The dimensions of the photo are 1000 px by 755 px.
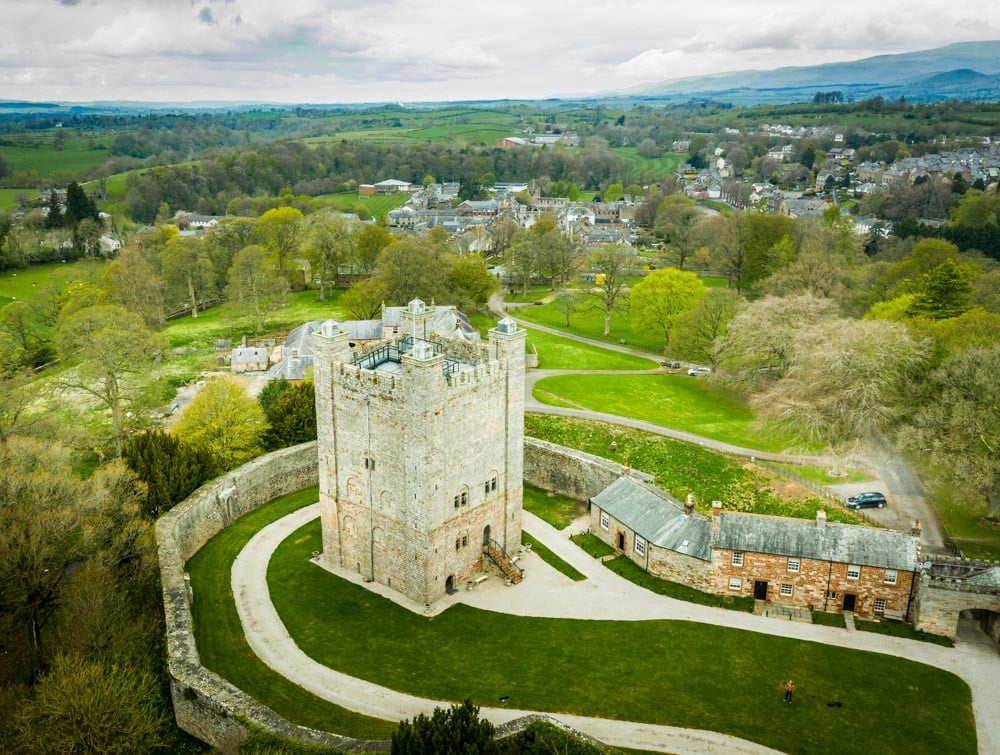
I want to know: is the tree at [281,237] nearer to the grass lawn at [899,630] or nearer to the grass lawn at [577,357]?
the grass lawn at [577,357]

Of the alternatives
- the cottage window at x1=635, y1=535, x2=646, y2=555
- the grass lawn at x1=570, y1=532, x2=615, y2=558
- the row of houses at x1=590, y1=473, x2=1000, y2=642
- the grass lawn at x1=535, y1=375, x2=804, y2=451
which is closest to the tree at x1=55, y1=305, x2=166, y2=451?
the grass lawn at x1=535, y1=375, x2=804, y2=451

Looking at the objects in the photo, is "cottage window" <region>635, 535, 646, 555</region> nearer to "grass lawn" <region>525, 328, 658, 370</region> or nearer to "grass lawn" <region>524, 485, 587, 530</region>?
"grass lawn" <region>524, 485, 587, 530</region>

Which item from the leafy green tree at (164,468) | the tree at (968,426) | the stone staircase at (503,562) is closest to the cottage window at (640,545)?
the stone staircase at (503,562)

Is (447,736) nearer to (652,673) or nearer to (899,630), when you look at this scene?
(652,673)

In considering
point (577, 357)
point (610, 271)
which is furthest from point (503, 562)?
point (610, 271)

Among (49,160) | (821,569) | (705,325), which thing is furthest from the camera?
(49,160)

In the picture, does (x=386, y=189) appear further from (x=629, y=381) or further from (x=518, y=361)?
(x=518, y=361)
